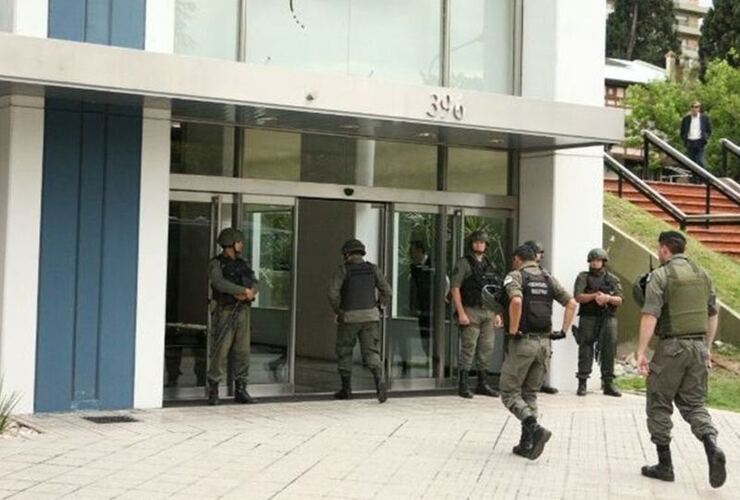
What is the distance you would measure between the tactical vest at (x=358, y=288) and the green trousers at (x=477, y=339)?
1332mm

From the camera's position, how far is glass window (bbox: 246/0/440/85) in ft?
40.4

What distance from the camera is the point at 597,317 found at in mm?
13555

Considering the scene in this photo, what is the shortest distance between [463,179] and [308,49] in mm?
2726

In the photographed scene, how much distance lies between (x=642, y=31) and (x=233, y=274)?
6157 cm

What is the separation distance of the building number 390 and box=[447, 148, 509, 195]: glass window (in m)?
2.12

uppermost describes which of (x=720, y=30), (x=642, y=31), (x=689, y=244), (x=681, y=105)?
(x=642, y=31)

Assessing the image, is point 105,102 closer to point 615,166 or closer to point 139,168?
point 139,168

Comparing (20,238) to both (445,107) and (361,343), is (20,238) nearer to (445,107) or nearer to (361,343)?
(361,343)

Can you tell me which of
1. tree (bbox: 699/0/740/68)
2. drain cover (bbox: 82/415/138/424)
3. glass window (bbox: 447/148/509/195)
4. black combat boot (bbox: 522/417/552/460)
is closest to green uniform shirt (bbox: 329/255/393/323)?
glass window (bbox: 447/148/509/195)

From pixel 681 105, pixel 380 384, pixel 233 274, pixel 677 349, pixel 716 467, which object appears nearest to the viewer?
pixel 716 467

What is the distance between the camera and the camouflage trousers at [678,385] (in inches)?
333

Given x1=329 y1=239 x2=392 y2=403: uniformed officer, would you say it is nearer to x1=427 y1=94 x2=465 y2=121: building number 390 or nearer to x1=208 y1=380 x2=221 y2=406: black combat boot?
x1=208 y1=380 x2=221 y2=406: black combat boot

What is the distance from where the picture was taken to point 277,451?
9.19m

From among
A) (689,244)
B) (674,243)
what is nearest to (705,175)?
(689,244)
